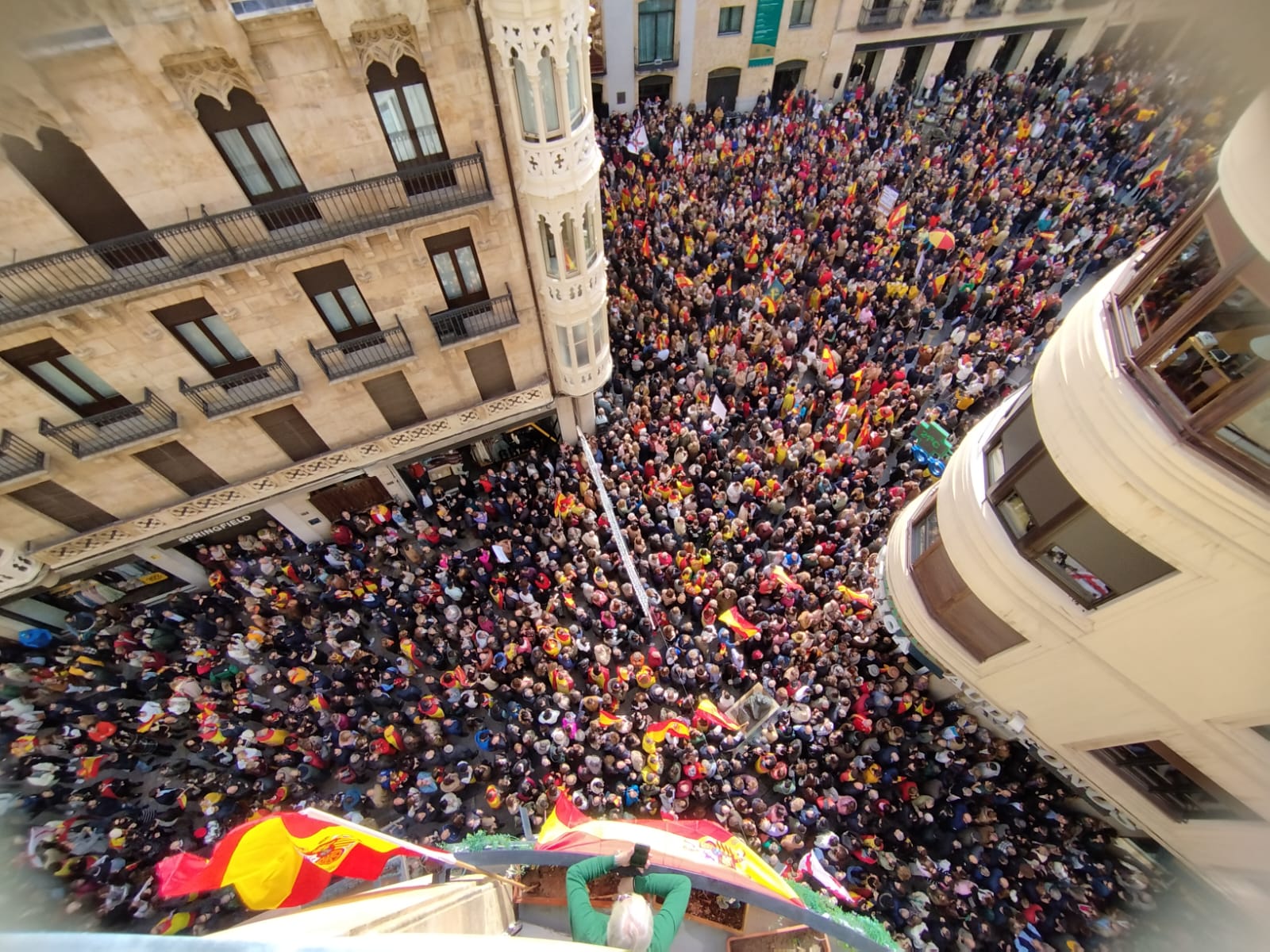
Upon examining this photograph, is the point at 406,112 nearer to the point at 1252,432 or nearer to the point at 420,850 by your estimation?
the point at 420,850

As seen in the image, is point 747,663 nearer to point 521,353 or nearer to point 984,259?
point 521,353

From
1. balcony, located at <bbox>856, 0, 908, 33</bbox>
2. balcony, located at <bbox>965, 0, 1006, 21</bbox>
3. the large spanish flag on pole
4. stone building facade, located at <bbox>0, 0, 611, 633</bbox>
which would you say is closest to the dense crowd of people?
stone building facade, located at <bbox>0, 0, 611, 633</bbox>

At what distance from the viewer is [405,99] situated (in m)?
12.1

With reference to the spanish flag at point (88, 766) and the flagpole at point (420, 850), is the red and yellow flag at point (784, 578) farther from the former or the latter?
the spanish flag at point (88, 766)

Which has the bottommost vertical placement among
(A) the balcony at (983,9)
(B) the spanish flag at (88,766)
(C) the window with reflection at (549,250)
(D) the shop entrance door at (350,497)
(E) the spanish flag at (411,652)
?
(B) the spanish flag at (88,766)

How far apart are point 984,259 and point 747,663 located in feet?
61.1

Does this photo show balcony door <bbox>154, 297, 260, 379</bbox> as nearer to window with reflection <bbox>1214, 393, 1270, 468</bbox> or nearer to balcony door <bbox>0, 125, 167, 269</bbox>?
balcony door <bbox>0, 125, 167, 269</bbox>

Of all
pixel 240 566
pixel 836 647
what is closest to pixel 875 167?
pixel 836 647

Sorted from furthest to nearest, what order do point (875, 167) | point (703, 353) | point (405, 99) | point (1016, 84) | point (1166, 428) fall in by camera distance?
point (1016, 84) → point (875, 167) → point (703, 353) → point (405, 99) → point (1166, 428)

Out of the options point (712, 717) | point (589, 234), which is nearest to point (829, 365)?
point (589, 234)

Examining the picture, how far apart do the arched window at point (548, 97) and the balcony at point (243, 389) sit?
783 centimetres

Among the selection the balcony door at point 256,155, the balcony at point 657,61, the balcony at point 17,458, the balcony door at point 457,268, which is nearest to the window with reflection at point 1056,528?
the balcony door at point 457,268

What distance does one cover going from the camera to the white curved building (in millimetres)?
7504

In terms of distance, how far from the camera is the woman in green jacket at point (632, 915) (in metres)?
5.27
